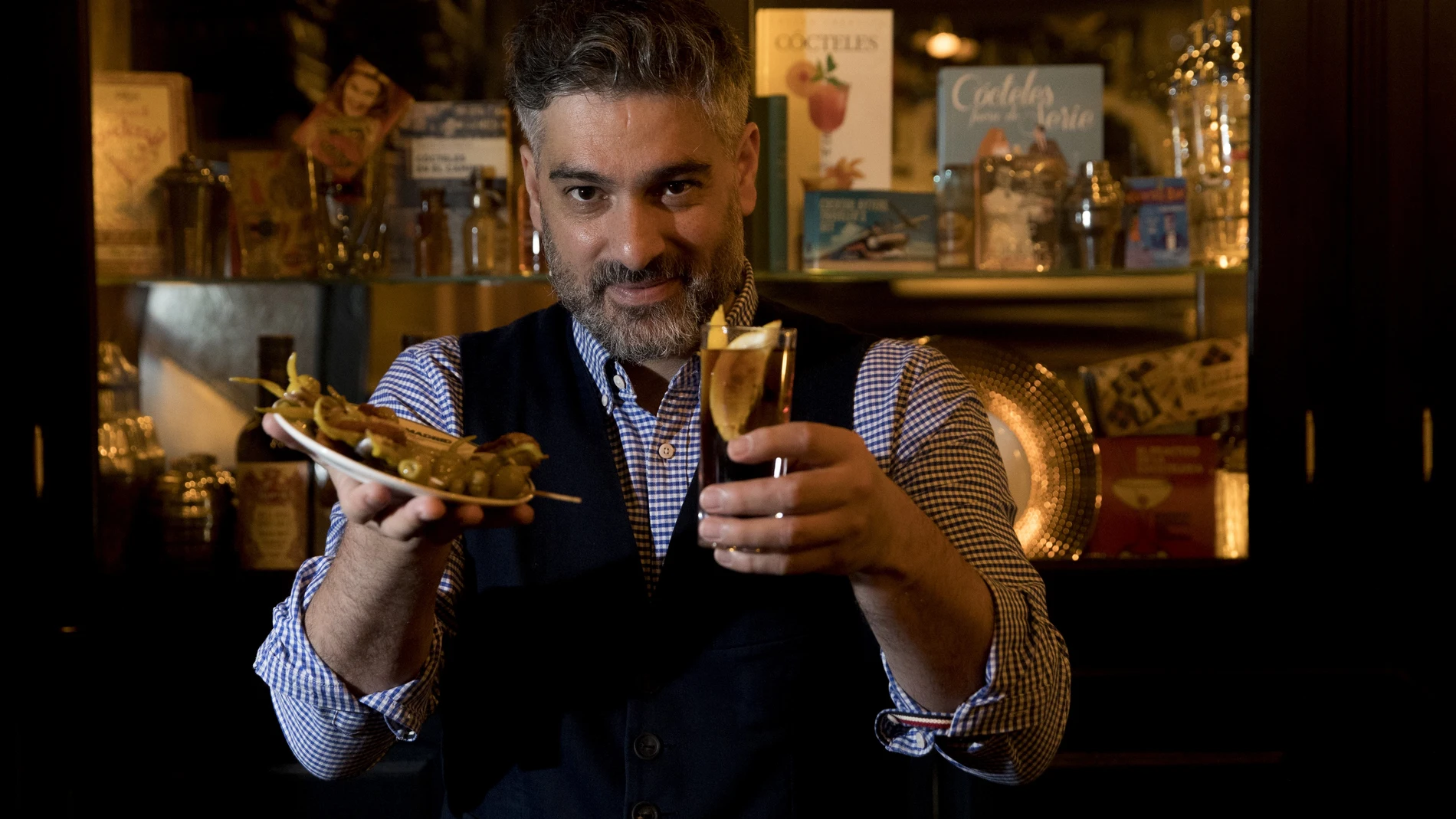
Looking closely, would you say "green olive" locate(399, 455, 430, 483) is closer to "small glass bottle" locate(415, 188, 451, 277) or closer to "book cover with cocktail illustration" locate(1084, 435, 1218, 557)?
"small glass bottle" locate(415, 188, 451, 277)

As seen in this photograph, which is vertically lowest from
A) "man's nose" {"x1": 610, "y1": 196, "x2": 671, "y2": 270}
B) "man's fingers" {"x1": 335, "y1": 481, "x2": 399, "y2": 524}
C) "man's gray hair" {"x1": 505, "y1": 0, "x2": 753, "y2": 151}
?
"man's fingers" {"x1": 335, "y1": 481, "x2": 399, "y2": 524}

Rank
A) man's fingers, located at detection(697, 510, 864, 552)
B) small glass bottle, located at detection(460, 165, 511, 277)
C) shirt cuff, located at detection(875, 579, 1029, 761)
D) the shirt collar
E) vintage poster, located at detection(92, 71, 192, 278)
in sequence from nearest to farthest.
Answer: man's fingers, located at detection(697, 510, 864, 552), shirt cuff, located at detection(875, 579, 1029, 761), the shirt collar, vintage poster, located at detection(92, 71, 192, 278), small glass bottle, located at detection(460, 165, 511, 277)

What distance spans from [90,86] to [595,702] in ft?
3.91

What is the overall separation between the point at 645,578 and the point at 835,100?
3.24ft

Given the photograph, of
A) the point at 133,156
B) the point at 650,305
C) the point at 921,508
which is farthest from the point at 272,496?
the point at 921,508

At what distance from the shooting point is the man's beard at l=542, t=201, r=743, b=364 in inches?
51.2

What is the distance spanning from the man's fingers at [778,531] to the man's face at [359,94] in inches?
51.5

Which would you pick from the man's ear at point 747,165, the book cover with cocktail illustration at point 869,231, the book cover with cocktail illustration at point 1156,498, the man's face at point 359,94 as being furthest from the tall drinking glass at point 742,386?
the man's face at point 359,94

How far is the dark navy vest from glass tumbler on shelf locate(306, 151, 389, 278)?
27.8 inches

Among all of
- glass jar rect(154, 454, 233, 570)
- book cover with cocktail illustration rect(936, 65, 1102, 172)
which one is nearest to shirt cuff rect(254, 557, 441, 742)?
glass jar rect(154, 454, 233, 570)

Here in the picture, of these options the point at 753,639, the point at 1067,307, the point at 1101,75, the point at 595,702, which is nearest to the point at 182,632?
the point at 595,702

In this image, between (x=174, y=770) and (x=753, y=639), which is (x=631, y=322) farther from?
(x=174, y=770)

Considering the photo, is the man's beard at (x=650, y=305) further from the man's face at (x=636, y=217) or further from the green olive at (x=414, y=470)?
the green olive at (x=414, y=470)

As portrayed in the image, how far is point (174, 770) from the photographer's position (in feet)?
5.81
